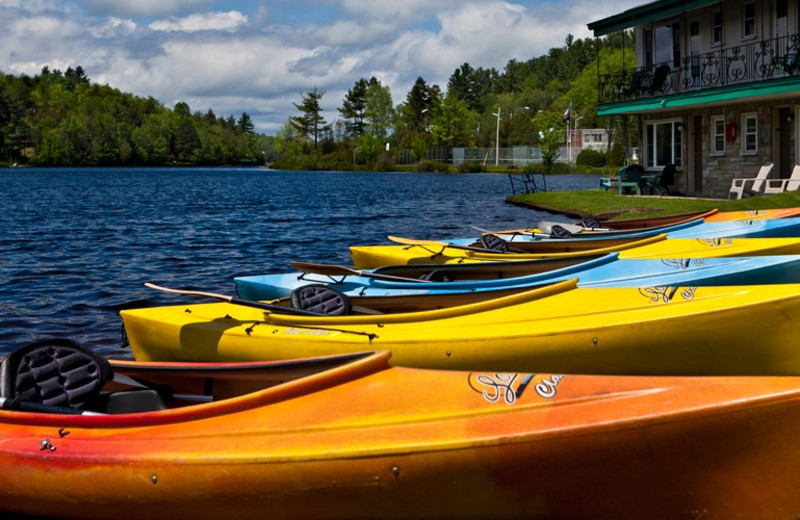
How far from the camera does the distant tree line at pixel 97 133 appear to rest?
15025 centimetres

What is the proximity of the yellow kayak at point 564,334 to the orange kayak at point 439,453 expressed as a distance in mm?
2055

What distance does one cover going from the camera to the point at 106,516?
5336 millimetres

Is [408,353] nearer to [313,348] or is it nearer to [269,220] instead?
[313,348]

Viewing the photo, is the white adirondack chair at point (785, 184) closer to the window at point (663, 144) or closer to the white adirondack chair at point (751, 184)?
the white adirondack chair at point (751, 184)

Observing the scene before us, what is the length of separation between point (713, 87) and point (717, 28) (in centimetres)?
302

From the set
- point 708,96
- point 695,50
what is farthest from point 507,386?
point 695,50

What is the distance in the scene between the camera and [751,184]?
25359mm

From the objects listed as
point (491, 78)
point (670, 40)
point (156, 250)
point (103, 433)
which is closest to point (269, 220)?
point (156, 250)

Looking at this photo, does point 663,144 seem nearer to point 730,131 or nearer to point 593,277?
point 730,131

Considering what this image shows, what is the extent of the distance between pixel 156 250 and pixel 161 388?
17.6 m

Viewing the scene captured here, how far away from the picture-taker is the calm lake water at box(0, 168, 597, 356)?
1454 centimetres

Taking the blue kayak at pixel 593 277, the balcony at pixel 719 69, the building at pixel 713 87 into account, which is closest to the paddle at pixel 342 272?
the blue kayak at pixel 593 277

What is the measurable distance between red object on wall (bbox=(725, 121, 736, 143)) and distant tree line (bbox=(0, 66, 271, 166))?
462ft

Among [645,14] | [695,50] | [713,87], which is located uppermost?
[645,14]
